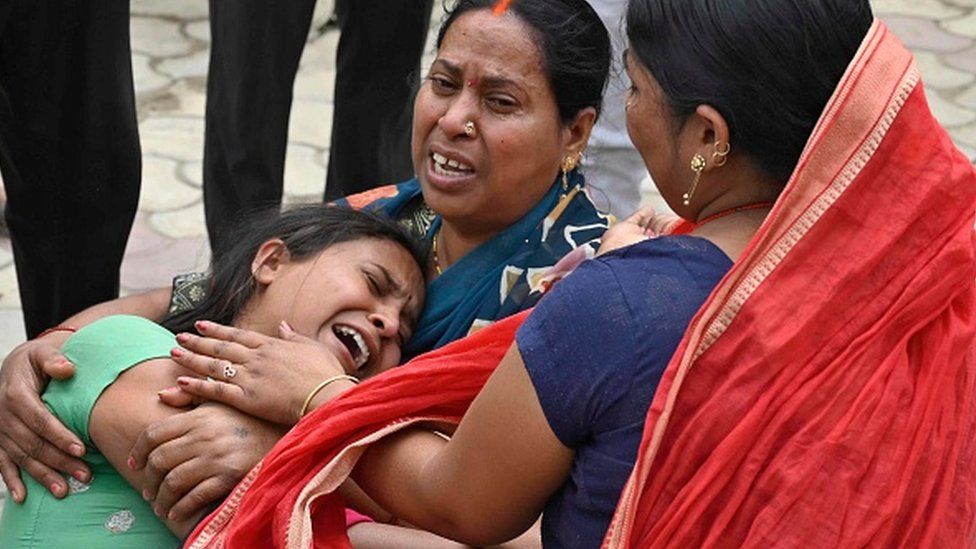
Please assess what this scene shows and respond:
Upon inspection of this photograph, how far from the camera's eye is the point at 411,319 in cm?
267

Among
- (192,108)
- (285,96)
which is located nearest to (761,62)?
(285,96)

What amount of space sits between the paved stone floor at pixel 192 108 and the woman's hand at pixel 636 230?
6.27 feet

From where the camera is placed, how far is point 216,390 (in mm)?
2266

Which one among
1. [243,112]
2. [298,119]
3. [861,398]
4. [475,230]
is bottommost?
[298,119]

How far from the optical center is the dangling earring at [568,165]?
276 centimetres

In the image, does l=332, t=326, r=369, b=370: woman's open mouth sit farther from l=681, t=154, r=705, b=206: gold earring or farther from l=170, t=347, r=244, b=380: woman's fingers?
l=681, t=154, r=705, b=206: gold earring

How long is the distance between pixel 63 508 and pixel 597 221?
996 millimetres

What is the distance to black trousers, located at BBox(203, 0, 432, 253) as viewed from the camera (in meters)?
3.73

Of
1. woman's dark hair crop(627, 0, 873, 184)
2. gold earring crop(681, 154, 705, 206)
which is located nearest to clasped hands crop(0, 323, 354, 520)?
gold earring crop(681, 154, 705, 206)

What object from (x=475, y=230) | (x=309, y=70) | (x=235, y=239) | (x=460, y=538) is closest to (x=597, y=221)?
(x=475, y=230)

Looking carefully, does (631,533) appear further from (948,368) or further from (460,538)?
(948,368)

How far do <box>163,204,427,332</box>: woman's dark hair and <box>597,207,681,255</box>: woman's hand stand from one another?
0.35 m

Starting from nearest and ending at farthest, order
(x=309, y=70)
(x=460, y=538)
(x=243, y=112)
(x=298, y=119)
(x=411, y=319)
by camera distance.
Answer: (x=460, y=538) → (x=411, y=319) → (x=243, y=112) → (x=298, y=119) → (x=309, y=70)

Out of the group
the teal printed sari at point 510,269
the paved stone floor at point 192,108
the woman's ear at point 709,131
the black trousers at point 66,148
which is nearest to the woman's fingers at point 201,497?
the teal printed sari at point 510,269
